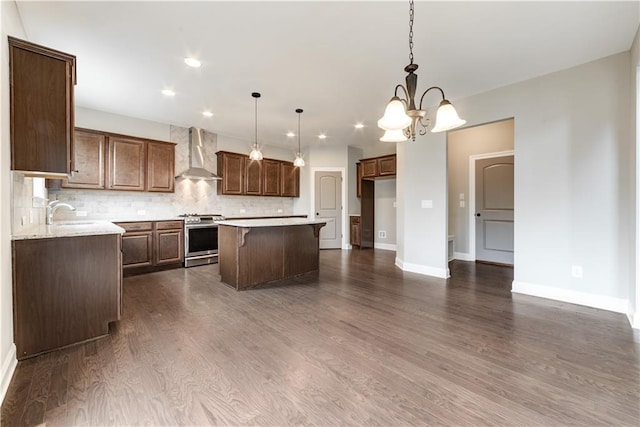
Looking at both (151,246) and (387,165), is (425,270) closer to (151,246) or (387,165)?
(387,165)

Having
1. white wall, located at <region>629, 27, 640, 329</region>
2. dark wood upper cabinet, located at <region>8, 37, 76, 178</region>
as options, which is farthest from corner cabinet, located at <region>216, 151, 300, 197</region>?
white wall, located at <region>629, 27, 640, 329</region>

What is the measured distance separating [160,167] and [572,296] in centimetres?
609

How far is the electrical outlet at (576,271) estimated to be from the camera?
2.97 metres

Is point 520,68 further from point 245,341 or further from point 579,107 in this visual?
point 245,341

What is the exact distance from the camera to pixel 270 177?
6359mm

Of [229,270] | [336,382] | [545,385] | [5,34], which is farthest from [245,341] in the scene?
[5,34]

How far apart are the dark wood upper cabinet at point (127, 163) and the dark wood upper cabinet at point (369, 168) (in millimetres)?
4670

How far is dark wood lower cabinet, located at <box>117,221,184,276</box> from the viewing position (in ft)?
13.6

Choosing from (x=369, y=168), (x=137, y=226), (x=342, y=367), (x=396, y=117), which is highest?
(x=369, y=168)

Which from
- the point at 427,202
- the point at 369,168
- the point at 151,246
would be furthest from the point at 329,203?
the point at 151,246

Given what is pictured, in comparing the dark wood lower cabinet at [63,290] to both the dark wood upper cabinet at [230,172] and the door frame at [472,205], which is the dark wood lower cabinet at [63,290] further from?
the door frame at [472,205]

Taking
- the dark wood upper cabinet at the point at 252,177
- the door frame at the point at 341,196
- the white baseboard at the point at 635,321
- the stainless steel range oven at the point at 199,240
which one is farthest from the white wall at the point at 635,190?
the dark wood upper cabinet at the point at 252,177

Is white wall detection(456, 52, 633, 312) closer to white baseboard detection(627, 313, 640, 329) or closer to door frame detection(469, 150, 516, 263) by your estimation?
white baseboard detection(627, 313, 640, 329)

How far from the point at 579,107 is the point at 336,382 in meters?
3.75
